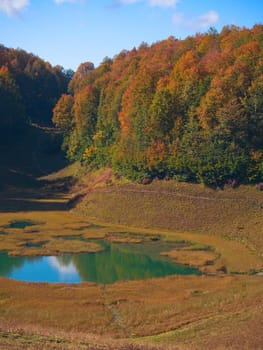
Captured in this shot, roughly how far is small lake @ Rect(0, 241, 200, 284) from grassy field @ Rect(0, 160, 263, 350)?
2.22 meters

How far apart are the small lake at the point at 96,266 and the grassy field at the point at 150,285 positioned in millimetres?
2221

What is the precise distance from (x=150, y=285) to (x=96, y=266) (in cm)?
999

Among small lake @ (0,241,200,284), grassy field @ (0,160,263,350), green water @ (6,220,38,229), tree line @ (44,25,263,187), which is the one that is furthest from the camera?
tree line @ (44,25,263,187)

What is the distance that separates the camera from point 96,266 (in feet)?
184

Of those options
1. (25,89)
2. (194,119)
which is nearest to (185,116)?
(194,119)

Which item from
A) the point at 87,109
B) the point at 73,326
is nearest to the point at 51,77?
the point at 87,109

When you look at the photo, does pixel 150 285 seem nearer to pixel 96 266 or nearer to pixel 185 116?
pixel 96 266

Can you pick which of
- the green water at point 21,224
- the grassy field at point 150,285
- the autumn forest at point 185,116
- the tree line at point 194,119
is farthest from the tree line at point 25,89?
the green water at point 21,224

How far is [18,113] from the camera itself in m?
141

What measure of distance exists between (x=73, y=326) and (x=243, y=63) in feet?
193

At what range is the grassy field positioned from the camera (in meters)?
32.7

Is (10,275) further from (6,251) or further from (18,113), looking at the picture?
(18,113)

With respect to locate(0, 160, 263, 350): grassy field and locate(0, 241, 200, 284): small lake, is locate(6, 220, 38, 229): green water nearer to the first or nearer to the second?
locate(0, 160, 263, 350): grassy field

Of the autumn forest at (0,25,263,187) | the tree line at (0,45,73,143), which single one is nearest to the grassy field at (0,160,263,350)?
the autumn forest at (0,25,263,187)
